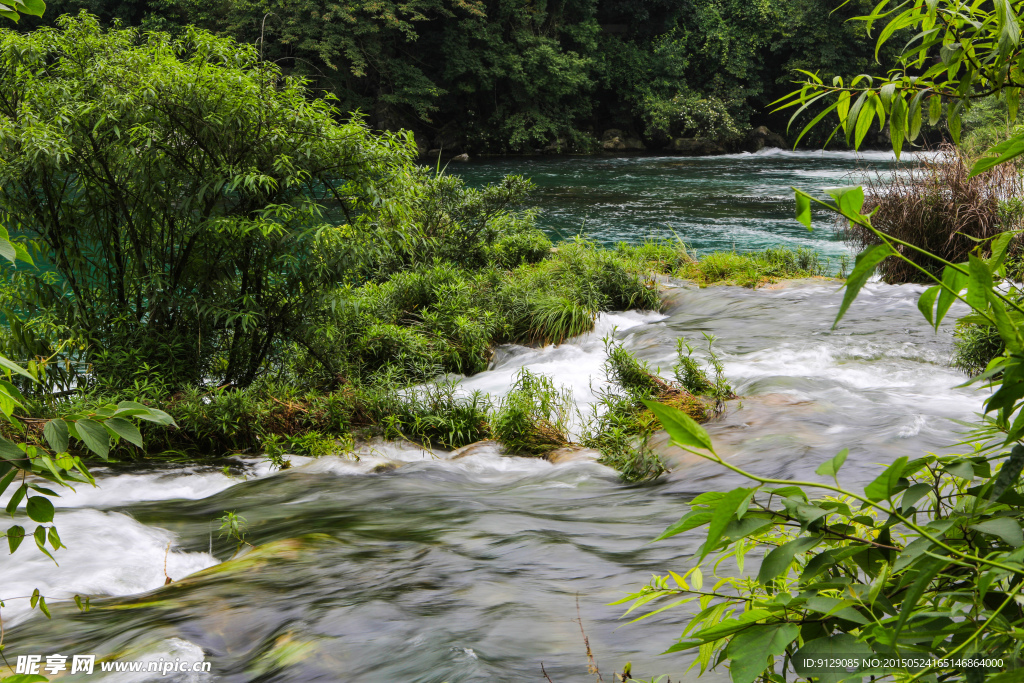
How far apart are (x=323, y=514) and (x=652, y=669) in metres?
2.22

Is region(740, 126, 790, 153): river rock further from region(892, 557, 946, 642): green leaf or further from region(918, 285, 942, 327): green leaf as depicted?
region(892, 557, 946, 642): green leaf

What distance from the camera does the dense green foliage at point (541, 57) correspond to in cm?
2441

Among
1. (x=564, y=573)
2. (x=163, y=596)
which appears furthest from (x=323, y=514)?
(x=564, y=573)

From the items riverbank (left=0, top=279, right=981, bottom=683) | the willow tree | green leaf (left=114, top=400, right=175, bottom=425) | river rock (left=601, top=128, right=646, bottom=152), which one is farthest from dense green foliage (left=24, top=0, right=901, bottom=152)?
green leaf (left=114, top=400, right=175, bottom=425)

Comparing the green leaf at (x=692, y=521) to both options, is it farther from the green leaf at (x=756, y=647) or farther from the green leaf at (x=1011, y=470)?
the green leaf at (x=1011, y=470)

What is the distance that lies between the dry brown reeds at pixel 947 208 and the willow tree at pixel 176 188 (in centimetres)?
602

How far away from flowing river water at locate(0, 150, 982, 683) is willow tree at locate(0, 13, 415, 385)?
1.23m

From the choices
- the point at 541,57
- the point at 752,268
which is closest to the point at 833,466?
the point at 752,268

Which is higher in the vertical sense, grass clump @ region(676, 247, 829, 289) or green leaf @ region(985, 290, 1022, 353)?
green leaf @ region(985, 290, 1022, 353)

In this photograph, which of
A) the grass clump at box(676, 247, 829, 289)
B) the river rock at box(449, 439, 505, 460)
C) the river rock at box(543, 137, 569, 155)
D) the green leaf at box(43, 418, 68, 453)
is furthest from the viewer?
the river rock at box(543, 137, 569, 155)

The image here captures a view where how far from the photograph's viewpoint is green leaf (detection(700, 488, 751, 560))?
681 millimetres

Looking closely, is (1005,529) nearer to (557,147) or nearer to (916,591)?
(916,591)

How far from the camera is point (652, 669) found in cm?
199

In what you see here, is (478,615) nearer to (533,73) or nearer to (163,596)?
(163,596)
